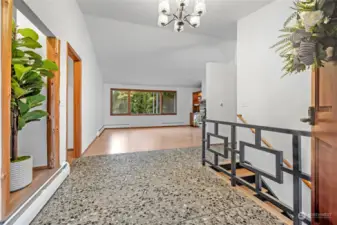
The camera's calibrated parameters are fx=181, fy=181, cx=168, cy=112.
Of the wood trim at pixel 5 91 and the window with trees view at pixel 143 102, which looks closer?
the wood trim at pixel 5 91

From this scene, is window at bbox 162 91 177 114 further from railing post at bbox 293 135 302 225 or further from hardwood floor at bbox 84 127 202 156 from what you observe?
railing post at bbox 293 135 302 225

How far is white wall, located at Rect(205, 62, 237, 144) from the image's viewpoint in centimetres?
452

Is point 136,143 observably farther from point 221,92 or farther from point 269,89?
point 269,89

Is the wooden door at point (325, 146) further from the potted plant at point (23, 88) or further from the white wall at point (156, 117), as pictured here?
the white wall at point (156, 117)

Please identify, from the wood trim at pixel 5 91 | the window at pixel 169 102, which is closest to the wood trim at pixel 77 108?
the wood trim at pixel 5 91

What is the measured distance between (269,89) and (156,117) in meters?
6.48

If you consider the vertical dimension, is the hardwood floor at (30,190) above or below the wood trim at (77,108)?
below

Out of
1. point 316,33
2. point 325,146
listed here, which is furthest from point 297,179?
point 316,33

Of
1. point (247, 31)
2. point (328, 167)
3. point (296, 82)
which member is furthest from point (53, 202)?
point (247, 31)

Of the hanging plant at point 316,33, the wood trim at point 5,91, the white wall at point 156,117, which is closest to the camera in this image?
the hanging plant at point 316,33

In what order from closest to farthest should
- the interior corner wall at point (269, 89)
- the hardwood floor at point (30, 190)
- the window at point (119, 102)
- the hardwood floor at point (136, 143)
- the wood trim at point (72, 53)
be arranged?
the hardwood floor at point (30, 190) < the interior corner wall at point (269, 89) < the wood trim at point (72, 53) < the hardwood floor at point (136, 143) < the window at point (119, 102)

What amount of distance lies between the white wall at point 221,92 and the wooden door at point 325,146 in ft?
10.7

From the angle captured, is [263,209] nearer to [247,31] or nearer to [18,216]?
[18,216]

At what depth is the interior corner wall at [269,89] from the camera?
255cm
